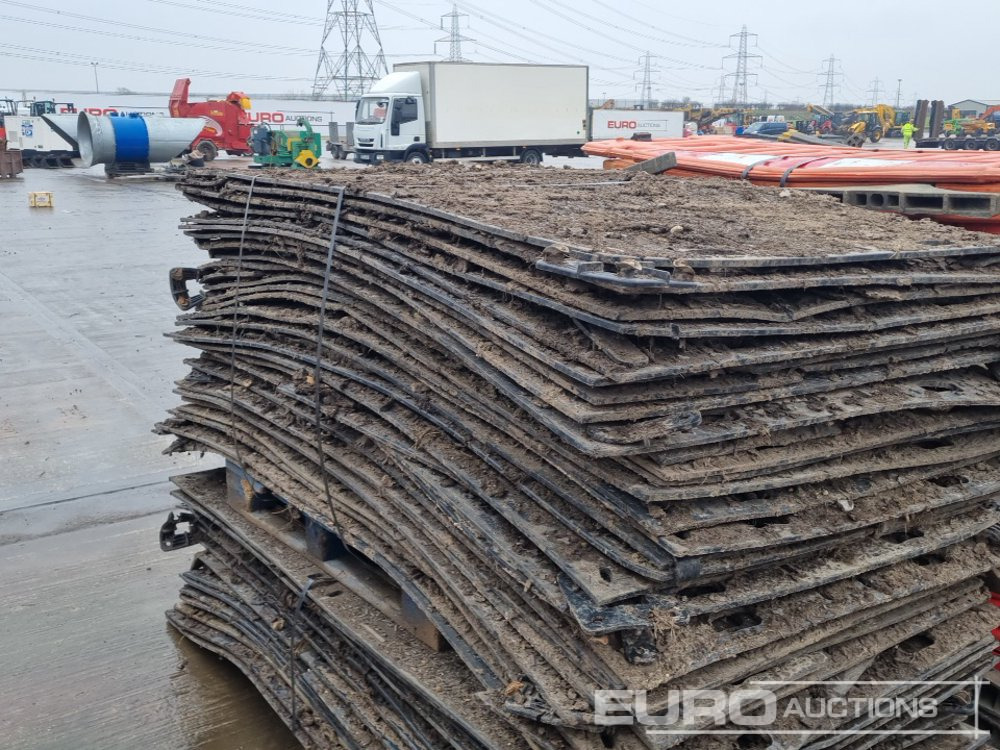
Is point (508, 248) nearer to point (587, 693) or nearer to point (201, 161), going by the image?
point (587, 693)

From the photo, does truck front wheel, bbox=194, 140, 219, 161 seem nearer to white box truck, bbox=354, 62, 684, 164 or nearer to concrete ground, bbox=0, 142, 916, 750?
white box truck, bbox=354, 62, 684, 164

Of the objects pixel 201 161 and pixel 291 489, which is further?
pixel 201 161

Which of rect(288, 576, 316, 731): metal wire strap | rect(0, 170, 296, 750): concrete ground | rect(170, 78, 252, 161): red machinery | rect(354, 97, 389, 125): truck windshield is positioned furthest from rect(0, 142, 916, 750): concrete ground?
rect(170, 78, 252, 161): red machinery

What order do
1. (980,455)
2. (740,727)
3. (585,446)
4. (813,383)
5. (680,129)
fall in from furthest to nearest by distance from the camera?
1. (680,129)
2. (980,455)
3. (813,383)
4. (740,727)
5. (585,446)

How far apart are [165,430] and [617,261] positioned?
3115 mm

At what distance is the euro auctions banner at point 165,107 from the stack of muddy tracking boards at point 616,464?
104 ft

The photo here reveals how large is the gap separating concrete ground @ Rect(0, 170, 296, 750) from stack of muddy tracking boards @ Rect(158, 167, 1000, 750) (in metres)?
0.52

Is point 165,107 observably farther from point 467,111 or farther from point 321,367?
point 321,367

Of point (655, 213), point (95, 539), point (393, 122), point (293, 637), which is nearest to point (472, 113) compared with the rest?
point (393, 122)

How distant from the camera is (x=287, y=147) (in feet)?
77.3

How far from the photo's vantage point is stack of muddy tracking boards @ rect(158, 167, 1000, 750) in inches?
87.8

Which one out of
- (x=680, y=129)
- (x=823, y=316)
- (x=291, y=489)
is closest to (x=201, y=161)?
(x=680, y=129)

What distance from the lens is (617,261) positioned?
87.9 inches

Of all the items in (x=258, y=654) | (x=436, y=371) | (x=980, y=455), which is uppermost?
(x=436, y=371)
